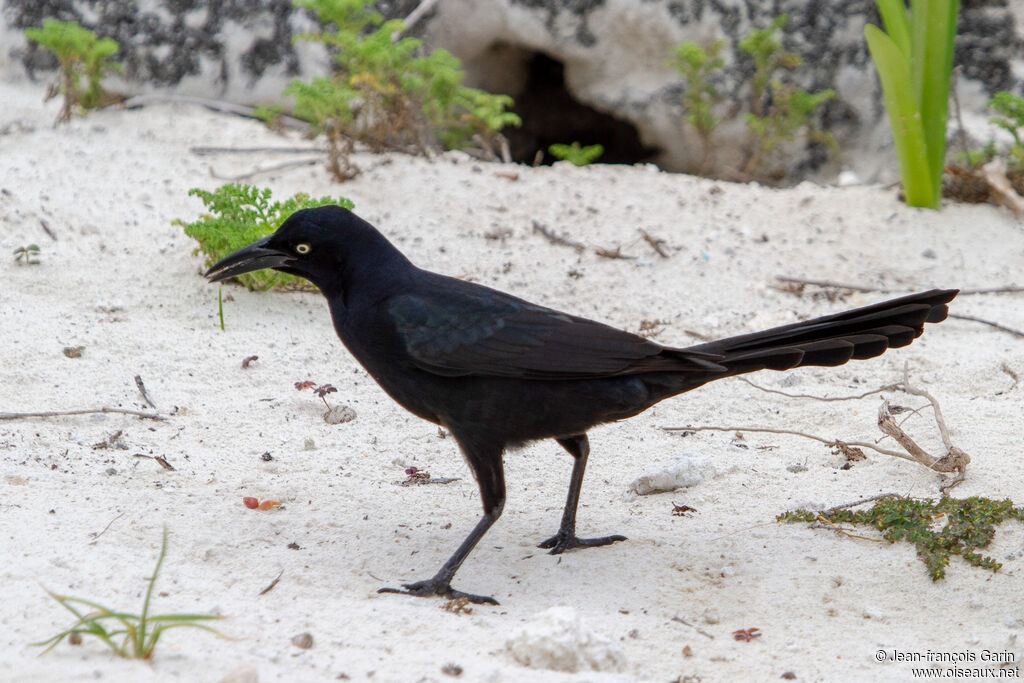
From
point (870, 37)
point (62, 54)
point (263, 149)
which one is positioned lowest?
point (263, 149)

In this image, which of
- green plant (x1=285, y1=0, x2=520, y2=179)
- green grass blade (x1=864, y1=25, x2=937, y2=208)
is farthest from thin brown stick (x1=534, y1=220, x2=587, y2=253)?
green grass blade (x1=864, y1=25, x2=937, y2=208)

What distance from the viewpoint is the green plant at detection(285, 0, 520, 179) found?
18.3 feet

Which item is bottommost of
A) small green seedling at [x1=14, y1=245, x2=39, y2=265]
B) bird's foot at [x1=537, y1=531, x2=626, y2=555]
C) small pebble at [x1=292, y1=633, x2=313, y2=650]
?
bird's foot at [x1=537, y1=531, x2=626, y2=555]

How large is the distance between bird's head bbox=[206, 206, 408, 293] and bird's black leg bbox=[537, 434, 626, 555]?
79 centimetres

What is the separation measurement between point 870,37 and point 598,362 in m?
3.40

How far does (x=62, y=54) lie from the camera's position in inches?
230

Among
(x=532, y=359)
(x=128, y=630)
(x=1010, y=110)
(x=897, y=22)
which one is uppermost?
(x=897, y=22)

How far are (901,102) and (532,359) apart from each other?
3476 millimetres

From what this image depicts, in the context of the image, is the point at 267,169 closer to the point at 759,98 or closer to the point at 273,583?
the point at 759,98

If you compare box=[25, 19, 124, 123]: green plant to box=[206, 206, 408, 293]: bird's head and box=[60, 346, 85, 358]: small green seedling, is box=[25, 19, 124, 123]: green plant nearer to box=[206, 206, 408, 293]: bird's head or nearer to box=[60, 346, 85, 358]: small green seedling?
box=[60, 346, 85, 358]: small green seedling

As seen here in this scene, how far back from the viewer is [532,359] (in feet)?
9.77

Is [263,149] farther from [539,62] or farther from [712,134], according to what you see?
[712,134]

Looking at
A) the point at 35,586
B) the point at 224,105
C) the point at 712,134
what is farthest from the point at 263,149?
the point at 35,586

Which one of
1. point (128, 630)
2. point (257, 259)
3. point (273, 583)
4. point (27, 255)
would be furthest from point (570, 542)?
point (27, 255)
